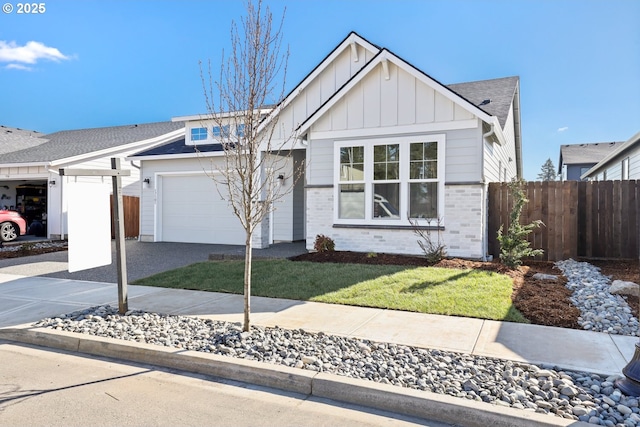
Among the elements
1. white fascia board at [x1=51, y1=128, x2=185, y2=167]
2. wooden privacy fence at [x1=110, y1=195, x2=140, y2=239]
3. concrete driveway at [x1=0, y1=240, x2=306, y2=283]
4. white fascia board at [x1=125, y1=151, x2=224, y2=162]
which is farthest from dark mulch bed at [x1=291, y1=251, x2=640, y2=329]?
white fascia board at [x1=51, y1=128, x2=185, y2=167]

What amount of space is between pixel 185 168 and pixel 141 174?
2.17m

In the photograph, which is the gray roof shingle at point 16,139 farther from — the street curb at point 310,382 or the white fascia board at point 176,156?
the street curb at point 310,382

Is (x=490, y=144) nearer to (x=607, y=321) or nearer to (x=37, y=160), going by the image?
(x=607, y=321)

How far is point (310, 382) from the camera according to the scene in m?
3.75

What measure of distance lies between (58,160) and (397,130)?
45.4 feet

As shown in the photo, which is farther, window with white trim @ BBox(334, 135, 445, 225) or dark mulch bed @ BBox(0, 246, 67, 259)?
dark mulch bed @ BBox(0, 246, 67, 259)

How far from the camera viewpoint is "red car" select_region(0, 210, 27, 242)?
1599cm

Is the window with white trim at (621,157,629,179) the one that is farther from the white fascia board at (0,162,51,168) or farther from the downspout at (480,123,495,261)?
the white fascia board at (0,162,51,168)

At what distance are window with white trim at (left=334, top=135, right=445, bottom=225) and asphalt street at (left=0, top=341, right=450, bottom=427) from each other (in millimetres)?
6910

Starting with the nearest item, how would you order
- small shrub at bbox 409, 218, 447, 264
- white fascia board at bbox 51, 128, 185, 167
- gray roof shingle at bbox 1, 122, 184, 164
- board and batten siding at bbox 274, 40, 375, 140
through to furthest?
1. small shrub at bbox 409, 218, 447, 264
2. board and batten siding at bbox 274, 40, 375, 140
3. white fascia board at bbox 51, 128, 185, 167
4. gray roof shingle at bbox 1, 122, 184, 164

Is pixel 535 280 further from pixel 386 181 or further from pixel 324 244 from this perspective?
pixel 324 244

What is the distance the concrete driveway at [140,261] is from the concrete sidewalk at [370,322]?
1.32 m

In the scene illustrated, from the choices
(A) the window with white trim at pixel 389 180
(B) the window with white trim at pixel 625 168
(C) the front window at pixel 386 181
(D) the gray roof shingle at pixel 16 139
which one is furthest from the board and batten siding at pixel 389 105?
(D) the gray roof shingle at pixel 16 139

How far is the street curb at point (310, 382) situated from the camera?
3.11 m
